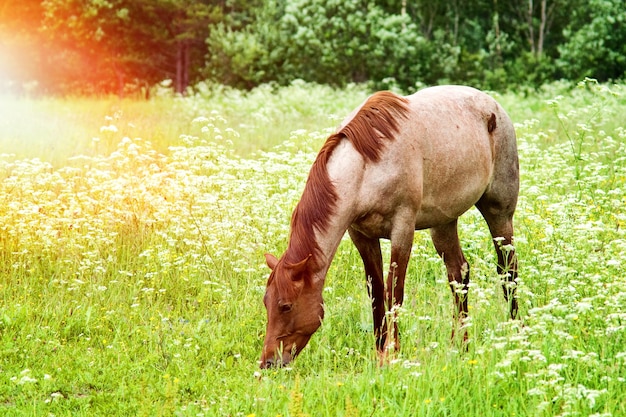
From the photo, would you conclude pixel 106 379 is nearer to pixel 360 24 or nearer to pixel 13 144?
pixel 13 144

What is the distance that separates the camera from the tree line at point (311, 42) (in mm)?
23375

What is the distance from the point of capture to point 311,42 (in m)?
23.1

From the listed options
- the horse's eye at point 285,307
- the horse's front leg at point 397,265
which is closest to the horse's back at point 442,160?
the horse's front leg at point 397,265

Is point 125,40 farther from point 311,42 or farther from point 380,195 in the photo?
point 380,195

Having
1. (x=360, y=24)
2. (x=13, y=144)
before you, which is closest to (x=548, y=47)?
(x=360, y=24)

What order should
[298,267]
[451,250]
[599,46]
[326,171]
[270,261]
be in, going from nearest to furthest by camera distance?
[298,267] < [326,171] < [270,261] < [451,250] < [599,46]

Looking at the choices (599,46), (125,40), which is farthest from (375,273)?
(125,40)

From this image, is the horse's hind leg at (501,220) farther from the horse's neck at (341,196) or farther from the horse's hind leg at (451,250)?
the horse's neck at (341,196)

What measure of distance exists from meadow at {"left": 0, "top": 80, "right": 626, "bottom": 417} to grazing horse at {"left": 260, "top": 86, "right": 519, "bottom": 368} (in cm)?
29

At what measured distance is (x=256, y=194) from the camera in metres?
7.63

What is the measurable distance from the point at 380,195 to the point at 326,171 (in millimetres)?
369

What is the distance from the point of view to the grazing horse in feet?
15.2

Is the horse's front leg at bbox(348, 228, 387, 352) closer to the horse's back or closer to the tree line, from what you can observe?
the horse's back

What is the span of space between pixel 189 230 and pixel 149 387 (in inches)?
109
